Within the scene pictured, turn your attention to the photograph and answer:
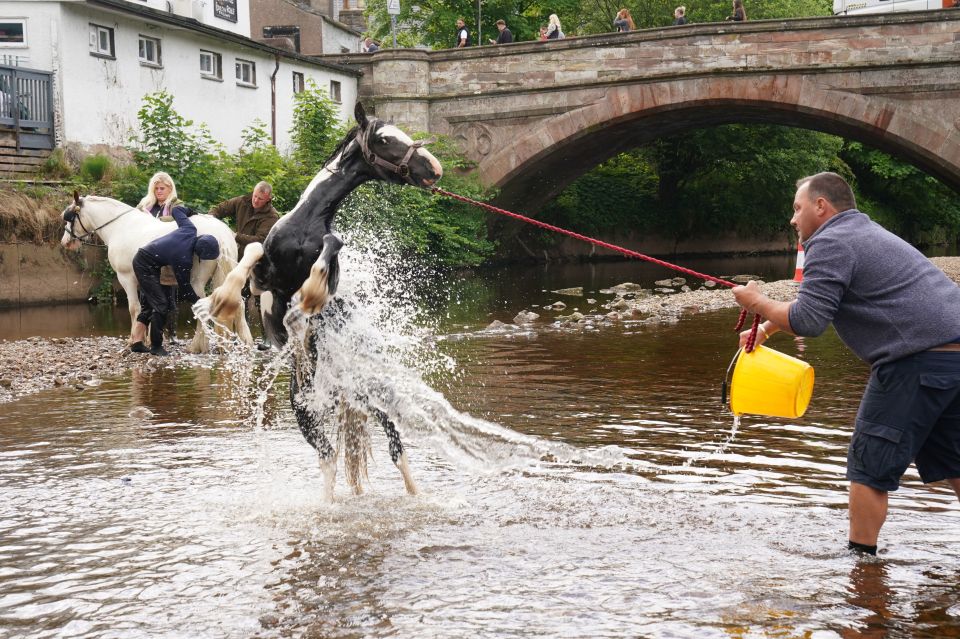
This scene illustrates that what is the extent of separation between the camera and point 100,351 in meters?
14.4

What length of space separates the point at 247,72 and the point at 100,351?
20.2 metres

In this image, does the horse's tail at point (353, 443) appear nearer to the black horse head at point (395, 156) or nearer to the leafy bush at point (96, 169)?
the black horse head at point (395, 156)

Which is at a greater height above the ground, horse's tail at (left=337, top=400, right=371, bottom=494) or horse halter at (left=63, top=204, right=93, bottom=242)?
horse halter at (left=63, top=204, right=93, bottom=242)

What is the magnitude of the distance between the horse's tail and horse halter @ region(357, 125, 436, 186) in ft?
4.55

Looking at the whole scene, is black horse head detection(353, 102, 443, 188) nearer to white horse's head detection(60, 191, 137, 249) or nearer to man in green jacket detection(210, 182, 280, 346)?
man in green jacket detection(210, 182, 280, 346)

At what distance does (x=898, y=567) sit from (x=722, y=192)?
42.7 metres

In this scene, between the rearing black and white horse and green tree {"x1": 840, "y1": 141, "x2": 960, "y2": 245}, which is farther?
green tree {"x1": 840, "y1": 141, "x2": 960, "y2": 245}

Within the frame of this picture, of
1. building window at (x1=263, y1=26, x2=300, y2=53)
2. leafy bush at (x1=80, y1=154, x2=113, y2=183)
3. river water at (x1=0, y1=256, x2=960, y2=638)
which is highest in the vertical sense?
building window at (x1=263, y1=26, x2=300, y2=53)

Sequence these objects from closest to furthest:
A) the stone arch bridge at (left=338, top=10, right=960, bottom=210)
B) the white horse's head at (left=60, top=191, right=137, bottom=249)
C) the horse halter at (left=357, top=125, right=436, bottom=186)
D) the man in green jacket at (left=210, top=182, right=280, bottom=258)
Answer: the horse halter at (left=357, top=125, right=436, bottom=186)
the man in green jacket at (left=210, top=182, right=280, bottom=258)
the white horse's head at (left=60, top=191, right=137, bottom=249)
the stone arch bridge at (left=338, top=10, right=960, bottom=210)

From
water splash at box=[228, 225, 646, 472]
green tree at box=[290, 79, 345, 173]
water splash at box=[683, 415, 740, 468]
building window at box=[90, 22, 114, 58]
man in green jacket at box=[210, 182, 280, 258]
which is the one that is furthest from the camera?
green tree at box=[290, 79, 345, 173]

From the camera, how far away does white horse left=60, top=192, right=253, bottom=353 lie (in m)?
14.0

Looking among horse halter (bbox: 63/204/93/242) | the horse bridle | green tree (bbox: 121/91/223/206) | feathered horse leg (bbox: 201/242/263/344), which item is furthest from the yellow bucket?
green tree (bbox: 121/91/223/206)

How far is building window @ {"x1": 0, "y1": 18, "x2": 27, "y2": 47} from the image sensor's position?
84.3 ft

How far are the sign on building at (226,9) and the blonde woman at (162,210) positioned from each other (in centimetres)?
2725
